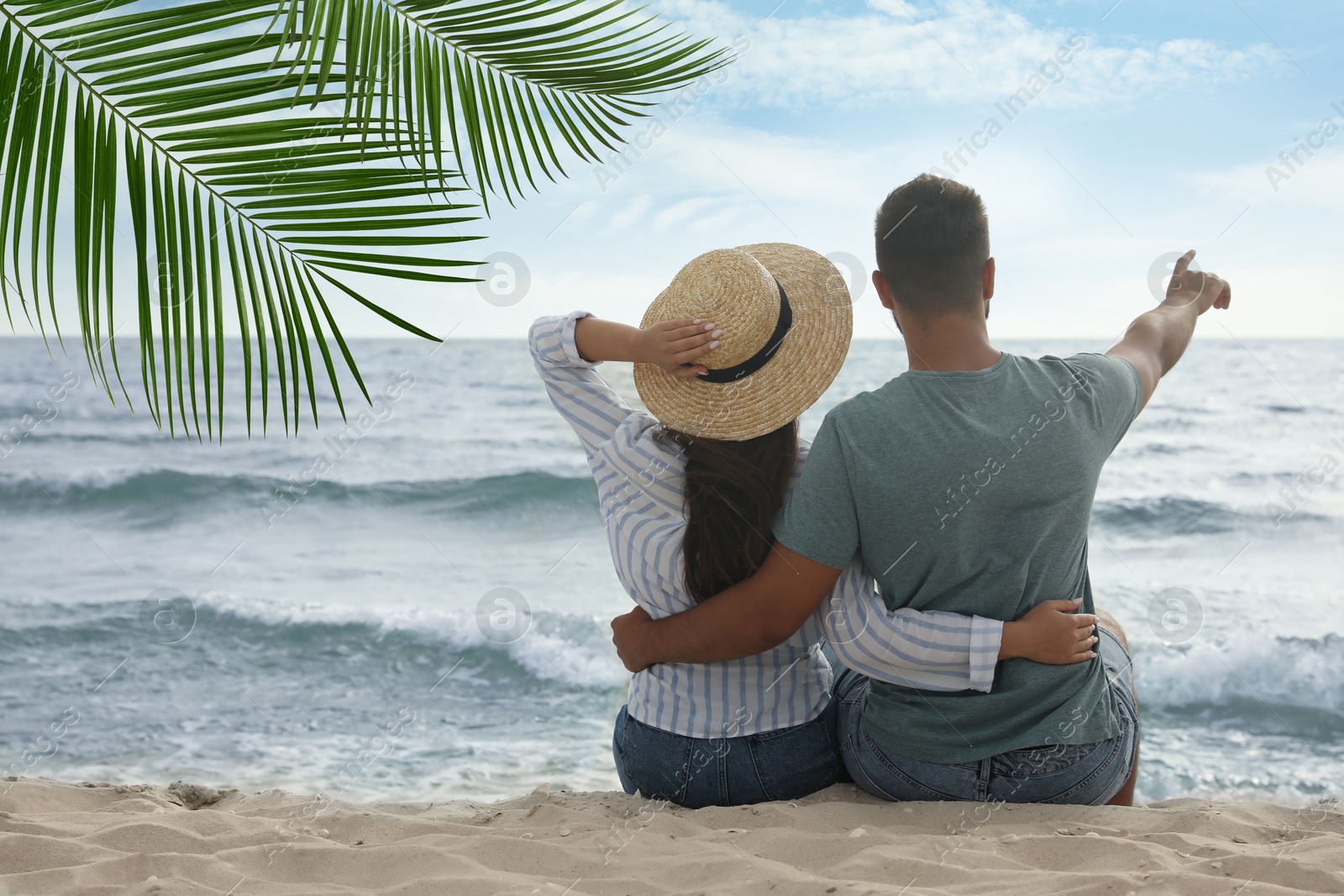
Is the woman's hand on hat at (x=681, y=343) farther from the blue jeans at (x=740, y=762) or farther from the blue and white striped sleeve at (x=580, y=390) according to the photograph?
the blue jeans at (x=740, y=762)

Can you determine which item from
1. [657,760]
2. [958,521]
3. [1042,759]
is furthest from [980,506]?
[657,760]

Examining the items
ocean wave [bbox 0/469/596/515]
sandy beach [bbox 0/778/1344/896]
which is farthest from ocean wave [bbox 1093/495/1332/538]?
sandy beach [bbox 0/778/1344/896]

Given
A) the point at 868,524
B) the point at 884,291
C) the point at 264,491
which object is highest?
the point at 884,291

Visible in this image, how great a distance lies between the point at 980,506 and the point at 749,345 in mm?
611

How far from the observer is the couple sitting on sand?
1981 millimetres

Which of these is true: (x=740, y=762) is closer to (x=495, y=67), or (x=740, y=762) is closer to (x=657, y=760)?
(x=657, y=760)

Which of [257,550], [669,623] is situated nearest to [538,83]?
[669,623]

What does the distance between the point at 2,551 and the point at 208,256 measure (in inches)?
342

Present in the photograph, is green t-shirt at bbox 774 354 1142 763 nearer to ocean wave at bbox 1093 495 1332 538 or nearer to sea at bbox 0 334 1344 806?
sea at bbox 0 334 1344 806

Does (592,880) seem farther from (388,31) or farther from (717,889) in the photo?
(388,31)

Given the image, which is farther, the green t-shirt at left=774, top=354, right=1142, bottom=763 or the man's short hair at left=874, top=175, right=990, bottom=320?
the man's short hair at left=874, top=175, right=990, bottom=320

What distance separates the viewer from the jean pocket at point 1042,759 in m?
2.13

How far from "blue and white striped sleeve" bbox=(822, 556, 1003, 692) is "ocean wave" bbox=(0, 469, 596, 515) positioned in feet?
28.9

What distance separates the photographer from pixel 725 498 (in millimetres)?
2111
